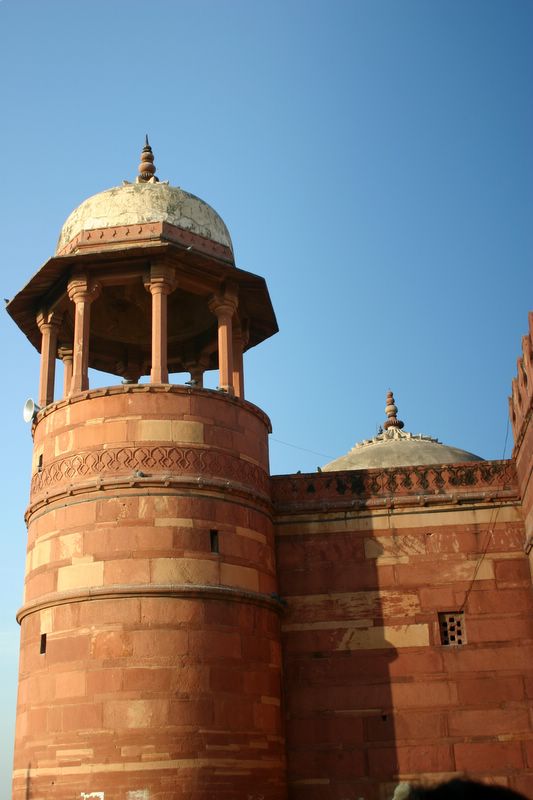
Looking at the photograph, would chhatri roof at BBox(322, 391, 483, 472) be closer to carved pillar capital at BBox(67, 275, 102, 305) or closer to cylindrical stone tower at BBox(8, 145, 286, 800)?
cylindrical stone tower at BBox(8, 145, 286, 800)

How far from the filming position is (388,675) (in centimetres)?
1545

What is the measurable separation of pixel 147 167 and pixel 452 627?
33.2 feet

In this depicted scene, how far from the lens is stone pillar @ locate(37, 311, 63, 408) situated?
17047mm

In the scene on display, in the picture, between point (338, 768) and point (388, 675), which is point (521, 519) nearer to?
point (388, 675)

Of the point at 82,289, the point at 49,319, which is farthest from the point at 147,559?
the point at 49,319

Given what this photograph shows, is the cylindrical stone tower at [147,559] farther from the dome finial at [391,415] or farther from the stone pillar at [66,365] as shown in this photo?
the dome finial at [391,415]

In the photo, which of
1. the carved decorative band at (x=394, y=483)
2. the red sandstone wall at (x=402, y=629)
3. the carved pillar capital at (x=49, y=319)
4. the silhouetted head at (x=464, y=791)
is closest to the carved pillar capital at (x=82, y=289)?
the carved pillar capital at (x=49, y=319)

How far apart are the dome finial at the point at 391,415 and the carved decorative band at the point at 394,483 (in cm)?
656

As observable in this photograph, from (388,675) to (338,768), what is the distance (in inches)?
62.4

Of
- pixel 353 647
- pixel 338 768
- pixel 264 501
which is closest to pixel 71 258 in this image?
pixel 264 501

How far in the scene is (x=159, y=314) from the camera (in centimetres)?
1625

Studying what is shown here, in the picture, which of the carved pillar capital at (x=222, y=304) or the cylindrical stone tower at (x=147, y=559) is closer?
the cylindrical stone tower at (x=147, y=559)

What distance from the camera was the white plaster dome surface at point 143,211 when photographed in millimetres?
17359

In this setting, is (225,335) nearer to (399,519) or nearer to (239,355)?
(239,355)
